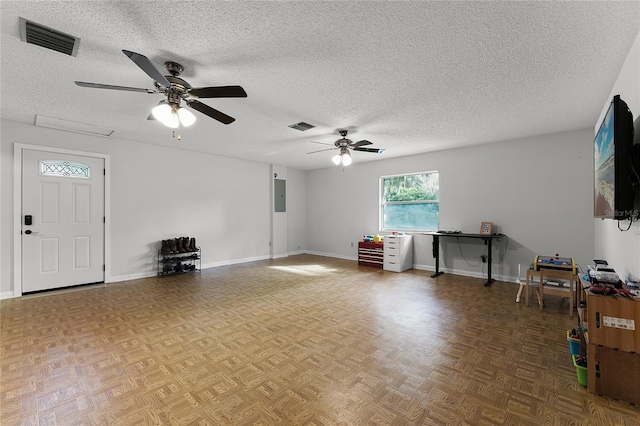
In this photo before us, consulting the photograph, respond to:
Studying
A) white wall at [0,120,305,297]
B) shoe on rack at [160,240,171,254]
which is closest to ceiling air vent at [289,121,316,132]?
white wall at [0,120,305,297]

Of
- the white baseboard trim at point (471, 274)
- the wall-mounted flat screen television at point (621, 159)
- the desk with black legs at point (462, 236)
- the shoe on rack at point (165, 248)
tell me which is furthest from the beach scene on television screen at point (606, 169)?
the shoe on rack at point (165, 248)

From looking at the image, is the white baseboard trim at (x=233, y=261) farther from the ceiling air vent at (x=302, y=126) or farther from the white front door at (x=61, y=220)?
the ceiling air vent at (x=302, y=126)

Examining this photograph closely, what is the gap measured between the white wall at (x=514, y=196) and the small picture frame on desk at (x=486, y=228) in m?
0.16

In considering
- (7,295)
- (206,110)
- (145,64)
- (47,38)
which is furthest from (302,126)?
(7,295)

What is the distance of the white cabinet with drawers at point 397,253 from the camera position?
617 centimetres

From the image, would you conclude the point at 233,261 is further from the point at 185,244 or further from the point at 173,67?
the point at 173,67

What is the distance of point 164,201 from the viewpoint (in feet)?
19.4

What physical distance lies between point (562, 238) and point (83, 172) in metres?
8.23

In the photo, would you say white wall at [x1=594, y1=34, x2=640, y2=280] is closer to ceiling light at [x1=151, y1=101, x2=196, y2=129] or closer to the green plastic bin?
the green plastic bin

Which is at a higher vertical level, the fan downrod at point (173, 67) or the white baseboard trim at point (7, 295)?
the fan downrod at point (173, 67)

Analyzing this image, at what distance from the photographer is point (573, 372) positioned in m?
2.23

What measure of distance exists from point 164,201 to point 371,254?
4670 millimetres

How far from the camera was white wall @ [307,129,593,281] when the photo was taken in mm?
4641

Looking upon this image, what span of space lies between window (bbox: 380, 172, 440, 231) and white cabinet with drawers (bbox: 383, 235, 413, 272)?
0.51 metres
